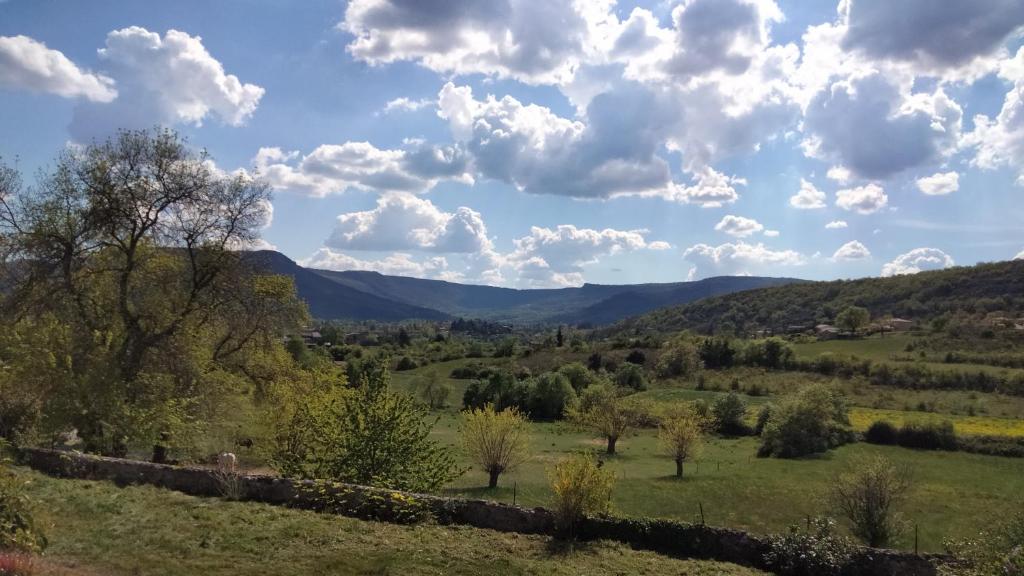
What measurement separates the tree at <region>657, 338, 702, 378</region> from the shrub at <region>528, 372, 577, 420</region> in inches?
1175

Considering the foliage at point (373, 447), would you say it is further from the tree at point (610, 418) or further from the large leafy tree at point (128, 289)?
the tree at point (610, 418)

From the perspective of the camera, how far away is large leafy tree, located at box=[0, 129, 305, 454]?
20984 millimetres

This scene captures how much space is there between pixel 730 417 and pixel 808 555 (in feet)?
175

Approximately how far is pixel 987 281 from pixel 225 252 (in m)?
160

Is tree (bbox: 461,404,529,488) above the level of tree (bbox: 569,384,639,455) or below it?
above

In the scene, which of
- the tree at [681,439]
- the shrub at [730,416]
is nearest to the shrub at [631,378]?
the shrub at [730,416]

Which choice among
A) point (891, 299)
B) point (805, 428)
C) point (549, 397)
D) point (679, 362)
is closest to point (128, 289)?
point (805, 428)

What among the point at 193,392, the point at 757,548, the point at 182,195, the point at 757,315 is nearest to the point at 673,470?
the point at 757,548

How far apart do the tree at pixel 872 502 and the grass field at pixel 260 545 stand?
13.2 meters

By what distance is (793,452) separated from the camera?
51.2 meters

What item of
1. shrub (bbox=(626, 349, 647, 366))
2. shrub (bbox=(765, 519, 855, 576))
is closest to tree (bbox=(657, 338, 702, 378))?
shrub (bbox=(626, 349, 647, 366))

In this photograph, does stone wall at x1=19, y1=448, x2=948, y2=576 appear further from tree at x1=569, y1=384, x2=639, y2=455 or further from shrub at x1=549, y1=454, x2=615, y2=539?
tree at x1=569, y1=384, x2=639, y2=455

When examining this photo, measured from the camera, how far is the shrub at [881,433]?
54.2m

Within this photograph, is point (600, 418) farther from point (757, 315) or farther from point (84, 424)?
point (757, 315)
